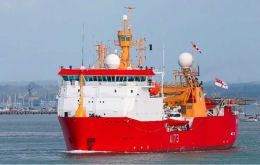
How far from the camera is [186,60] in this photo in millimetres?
63250

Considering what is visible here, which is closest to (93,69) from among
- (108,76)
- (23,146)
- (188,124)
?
(108,76)

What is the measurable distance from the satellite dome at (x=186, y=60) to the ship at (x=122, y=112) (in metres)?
4.10

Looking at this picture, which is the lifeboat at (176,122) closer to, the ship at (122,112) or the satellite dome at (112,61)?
the ship at (122,112)

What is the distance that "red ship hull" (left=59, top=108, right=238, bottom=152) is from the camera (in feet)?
167

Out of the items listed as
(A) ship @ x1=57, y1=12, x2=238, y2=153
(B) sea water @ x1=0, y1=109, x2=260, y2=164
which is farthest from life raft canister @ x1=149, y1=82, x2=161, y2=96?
(B) sea water @ x1=0, y1=109, x2=260, y2=164

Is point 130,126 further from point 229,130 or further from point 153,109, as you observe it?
point 229,130

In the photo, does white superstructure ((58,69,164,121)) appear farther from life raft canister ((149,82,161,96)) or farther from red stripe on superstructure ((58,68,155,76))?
life raft canister ((149,82,161,96))

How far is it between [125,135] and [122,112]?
4.59ft

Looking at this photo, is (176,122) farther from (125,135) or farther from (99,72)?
(99,72)

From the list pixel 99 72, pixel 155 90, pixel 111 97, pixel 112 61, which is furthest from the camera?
pixel 155 90

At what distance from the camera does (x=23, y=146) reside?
210 ft

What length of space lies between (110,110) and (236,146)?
16.7 meters

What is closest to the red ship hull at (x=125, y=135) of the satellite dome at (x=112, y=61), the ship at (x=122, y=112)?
the ship at (x=122, y=112)

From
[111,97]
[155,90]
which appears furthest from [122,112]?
[155,90]
